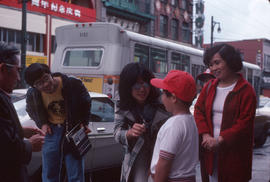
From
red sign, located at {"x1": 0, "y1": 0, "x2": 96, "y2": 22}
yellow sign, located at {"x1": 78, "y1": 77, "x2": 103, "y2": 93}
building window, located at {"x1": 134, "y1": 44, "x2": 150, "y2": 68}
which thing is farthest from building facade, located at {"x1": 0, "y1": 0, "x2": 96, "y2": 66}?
building window, located at {"x1": 134, "y1": 44, "x2": 150, "y2": 68}

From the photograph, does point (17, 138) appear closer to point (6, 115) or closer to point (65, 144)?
point (6, 115)

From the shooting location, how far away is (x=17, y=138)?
2141 mm

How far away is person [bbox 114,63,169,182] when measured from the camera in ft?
9.68

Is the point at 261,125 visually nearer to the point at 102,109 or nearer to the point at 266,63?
the point at 102,109

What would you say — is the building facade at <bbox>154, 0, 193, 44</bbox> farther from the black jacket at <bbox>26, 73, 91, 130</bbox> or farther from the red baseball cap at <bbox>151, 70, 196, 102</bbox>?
the red baseball cap at <bbox>151, 70, 196, 102</bbox>

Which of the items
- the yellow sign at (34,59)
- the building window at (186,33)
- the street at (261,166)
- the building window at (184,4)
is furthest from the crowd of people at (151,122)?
the building window at (184,4)

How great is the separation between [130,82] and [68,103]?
129 centimetres

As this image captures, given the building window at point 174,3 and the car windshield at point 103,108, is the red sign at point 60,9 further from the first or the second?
the car windshield at point 103,108

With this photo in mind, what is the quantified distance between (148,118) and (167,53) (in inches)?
387

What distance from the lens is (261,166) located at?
7.54m

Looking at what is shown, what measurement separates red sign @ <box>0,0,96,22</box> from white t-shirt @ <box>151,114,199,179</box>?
69.1ft

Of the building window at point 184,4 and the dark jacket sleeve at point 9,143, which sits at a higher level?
the building window at point 184,4

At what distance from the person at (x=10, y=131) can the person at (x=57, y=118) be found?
1.72m

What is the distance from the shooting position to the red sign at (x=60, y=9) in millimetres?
22500
